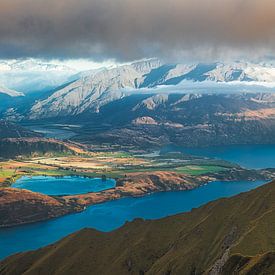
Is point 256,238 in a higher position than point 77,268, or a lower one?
higher

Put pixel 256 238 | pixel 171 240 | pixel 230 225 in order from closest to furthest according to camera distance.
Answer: pixel 256 238
pixel 230 225
pixel 171 240

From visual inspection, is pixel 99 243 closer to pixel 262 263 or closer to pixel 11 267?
pixel 11 267

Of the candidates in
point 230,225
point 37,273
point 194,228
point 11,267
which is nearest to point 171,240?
point 194,228

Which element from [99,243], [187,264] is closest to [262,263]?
[187,264]

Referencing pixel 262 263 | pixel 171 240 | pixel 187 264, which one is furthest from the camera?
pixel 171 240

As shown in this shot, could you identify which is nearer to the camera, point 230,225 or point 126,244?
point 230,225

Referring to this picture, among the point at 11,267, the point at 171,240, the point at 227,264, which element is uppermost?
the point at 227,264
